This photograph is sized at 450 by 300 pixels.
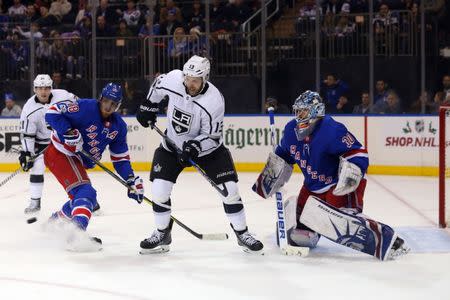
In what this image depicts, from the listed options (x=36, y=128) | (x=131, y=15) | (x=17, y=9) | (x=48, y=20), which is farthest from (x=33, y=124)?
(x=17, y=9)

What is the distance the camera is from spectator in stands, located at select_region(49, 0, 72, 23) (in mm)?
12406

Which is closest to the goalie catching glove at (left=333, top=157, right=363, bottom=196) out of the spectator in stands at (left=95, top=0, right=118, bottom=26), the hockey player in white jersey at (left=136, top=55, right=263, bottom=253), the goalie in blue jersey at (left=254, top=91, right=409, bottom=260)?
the goalie in blue jersey at (left=254, top=91, right=409, bottom=260)

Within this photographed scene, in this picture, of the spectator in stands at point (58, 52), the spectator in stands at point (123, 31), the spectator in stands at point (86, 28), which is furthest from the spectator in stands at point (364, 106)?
the spectator in stands at point (58, 52)

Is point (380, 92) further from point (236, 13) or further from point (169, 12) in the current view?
point (169, 12)

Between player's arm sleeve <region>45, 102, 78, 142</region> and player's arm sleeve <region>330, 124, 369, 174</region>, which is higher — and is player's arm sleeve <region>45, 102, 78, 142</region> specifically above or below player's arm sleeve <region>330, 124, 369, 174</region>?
above

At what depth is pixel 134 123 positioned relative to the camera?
33.7 feet

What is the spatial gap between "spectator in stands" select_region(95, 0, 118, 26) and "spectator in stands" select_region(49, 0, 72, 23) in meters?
0.82

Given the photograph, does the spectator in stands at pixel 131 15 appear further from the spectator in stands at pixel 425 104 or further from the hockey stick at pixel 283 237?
the hockey stick at pixel 283 237

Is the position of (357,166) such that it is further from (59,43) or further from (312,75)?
(59,43)

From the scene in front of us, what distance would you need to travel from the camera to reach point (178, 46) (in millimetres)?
10969

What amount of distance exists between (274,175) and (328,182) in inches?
13.2

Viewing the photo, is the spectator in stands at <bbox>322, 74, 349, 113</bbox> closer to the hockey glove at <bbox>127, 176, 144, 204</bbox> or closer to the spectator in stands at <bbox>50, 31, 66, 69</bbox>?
the spectator in stands at <bbox>50, 31, 66, 69</bbox>

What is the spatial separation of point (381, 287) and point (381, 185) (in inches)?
181

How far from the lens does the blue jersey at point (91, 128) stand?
535cm
